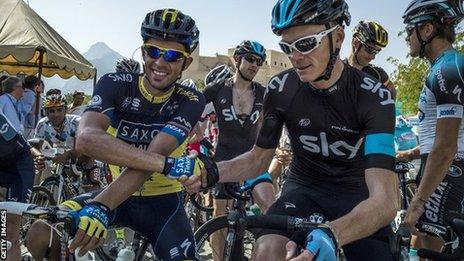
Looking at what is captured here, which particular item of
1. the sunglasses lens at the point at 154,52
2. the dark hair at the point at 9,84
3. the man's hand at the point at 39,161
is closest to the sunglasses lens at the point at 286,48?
the sunglasses lens at the point at 154,52

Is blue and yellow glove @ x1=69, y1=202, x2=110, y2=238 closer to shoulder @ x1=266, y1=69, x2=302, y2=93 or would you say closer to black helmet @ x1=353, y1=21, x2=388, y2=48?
shoulder @ x1=266, y1=69, x2=302, y2=93

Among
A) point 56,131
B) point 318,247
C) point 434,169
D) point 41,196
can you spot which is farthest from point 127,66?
point 318,247

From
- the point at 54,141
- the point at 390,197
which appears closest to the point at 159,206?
the point at 390,197

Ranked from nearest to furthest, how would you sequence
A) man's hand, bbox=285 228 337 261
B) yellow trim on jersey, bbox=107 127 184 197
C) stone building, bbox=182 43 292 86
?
man's hand, bbox=285 228 337 261 → yellow trim on jersey, bbox=107 127 184 197 → stone building, bbox=182 43 292 86

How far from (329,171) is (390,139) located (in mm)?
563

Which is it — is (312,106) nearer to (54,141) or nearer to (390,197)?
(390,197)

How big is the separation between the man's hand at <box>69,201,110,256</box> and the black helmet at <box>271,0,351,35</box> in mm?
1459

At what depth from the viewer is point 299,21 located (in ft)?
8.99

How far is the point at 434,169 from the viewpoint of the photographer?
3.41 m

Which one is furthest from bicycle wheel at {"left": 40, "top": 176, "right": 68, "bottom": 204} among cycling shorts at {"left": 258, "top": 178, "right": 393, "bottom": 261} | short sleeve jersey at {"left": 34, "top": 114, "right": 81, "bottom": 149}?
cycling shorts at {"left": 258, "top": 178, "right": 393, "bottom": 261}

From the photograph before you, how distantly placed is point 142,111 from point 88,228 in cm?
139

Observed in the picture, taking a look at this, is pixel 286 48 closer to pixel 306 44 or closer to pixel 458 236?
pixel 306 44

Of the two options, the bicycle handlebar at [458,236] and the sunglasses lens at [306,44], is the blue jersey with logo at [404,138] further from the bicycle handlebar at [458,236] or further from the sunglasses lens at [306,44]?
the sunglasses lens at [306,44]

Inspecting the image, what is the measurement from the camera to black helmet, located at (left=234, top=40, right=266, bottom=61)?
635 centimetres
